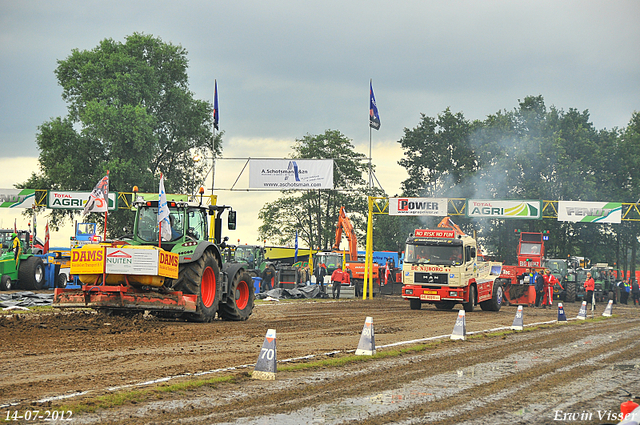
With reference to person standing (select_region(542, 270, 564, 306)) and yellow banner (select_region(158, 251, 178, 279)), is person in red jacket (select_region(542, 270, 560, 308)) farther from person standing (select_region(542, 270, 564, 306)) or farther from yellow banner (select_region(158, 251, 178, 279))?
yellow banner (select_region(158, 251, 178, 279))

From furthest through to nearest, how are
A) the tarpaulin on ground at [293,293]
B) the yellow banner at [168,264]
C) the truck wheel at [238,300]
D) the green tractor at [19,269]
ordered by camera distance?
the tarpaulin on ground at [293,293], the green tractor at [19,269], the truck wheel at [238,300], the yellow banner at [168,264]

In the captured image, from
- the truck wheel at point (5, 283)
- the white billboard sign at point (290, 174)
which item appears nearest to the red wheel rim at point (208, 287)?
the truck wheel at point (5, 283)

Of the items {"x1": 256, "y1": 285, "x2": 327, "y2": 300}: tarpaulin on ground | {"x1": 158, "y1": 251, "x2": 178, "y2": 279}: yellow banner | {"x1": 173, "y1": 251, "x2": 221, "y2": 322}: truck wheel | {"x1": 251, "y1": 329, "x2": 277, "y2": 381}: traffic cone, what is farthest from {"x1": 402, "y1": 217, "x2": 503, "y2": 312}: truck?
{"x1": 251, "y1": 329, "x2": 277, "y2": 381}: traffic cone

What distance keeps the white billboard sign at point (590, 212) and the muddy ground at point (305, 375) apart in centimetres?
2078

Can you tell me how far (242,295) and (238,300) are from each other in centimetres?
23

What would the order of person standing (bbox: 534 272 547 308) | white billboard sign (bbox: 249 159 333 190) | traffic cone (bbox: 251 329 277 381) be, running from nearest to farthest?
traffic cone (bbox: 251 329 277 381)
person standing (bbox: 534 272 547 308)
white billboard sign (bbox: 249 159 333 190)

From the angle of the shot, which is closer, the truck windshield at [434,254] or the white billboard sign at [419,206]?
the truck windshield at [434,254]

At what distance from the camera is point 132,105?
45.8m

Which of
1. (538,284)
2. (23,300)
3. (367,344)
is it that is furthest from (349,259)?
(367,344)

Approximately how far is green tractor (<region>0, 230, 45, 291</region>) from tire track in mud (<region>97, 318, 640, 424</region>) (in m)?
19.3

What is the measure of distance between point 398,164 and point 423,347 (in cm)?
5970

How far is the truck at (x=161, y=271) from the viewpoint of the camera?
1316 cm

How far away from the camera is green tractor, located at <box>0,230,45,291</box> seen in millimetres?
26038

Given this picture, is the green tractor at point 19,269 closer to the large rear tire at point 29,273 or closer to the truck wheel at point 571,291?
the large rear tire at point 29,273
